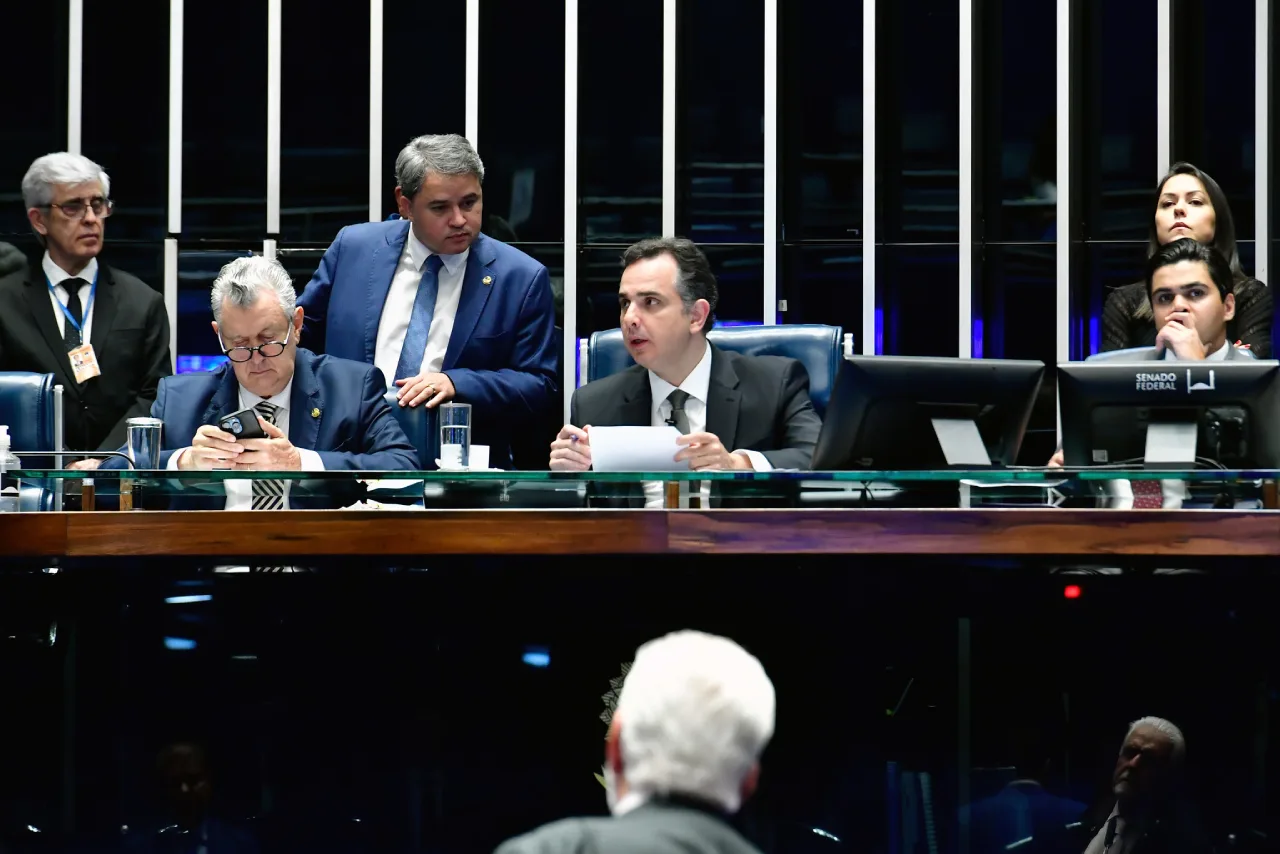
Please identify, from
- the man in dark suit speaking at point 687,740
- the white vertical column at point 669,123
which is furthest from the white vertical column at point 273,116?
the man in dark suit speaking at point 687,740

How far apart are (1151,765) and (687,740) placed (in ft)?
4.63

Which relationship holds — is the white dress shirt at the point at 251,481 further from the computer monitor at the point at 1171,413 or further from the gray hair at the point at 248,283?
the computer monitor at the point at 1171,413

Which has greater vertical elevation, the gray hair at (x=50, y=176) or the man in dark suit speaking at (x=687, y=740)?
the gray hair at (x=50, y=176)

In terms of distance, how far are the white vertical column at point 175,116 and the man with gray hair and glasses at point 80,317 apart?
4.99 feet

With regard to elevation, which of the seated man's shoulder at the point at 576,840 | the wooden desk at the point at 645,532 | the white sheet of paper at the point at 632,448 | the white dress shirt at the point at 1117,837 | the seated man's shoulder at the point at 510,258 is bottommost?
the white dress shirt at the point at 1117,837

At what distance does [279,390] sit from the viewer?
3549 millimetres

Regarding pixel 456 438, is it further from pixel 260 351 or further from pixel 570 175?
pixel 570 175

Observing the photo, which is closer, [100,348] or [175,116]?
[100,348]

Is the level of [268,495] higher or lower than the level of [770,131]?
lower

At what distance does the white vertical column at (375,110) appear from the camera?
599 centimetres

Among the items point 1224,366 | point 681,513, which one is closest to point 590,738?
point 681,513

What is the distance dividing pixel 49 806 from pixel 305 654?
467 millimetres

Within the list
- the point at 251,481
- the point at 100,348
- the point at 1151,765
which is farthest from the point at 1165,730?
the point at 100,348

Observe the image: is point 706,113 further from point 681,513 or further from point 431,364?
point 681,513
